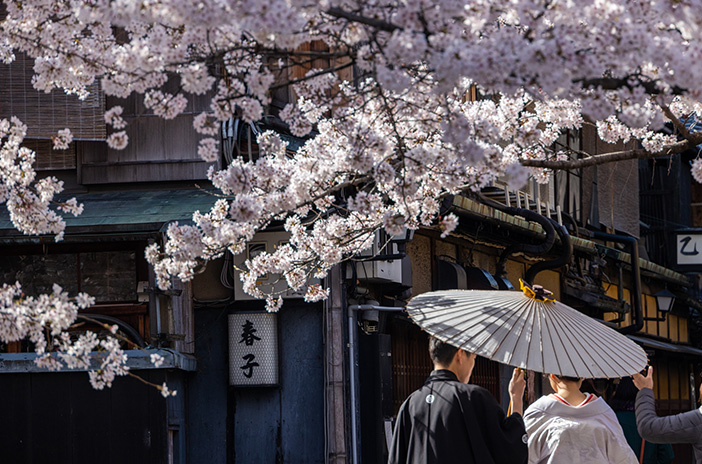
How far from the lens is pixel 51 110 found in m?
12.1

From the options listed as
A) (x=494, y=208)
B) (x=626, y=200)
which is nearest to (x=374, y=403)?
(x=494, y=208)

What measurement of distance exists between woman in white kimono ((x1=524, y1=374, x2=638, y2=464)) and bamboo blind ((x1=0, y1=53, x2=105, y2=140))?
6836 mm

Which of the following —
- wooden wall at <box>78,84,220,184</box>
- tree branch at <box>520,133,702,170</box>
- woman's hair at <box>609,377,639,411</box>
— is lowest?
woman's hair at <box>609,377,639,411</box>

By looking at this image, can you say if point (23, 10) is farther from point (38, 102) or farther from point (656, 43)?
point (38, 102)

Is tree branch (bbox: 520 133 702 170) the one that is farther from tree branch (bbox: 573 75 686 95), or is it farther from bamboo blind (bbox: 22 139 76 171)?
bamboo blind (bbox: 22 139 76 171)

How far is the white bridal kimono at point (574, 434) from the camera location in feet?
23.8

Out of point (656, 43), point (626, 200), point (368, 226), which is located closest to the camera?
point (656, 43)

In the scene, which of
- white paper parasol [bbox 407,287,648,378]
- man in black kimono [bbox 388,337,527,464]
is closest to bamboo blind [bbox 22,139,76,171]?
white paper parasol [bbox 407,287,648,378]

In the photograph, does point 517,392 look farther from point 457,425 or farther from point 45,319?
point 45,319

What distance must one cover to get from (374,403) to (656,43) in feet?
27.2

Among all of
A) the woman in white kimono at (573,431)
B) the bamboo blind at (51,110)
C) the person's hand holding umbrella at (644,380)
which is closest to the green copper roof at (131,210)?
the bamboo blind at (51,110)

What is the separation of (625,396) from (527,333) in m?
8.60

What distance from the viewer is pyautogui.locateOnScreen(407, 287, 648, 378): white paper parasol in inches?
283

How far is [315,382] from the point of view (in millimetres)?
Result: 12391
